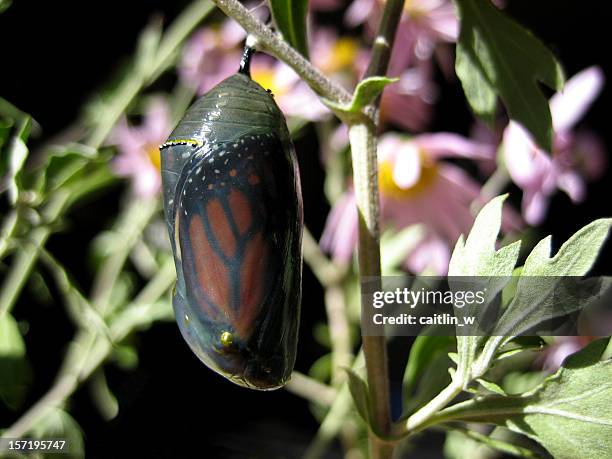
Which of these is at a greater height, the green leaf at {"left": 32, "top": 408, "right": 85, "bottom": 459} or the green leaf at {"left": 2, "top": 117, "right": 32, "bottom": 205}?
the green leaf at {"left": 2, "top": 117, "right": 32, "bottom": 205}

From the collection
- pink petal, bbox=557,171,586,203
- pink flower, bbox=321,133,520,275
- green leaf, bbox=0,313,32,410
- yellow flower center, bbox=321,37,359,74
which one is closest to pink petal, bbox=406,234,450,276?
pink flower, bbox=321,133,520,275

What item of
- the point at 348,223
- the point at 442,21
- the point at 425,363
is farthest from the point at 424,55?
the point at 425,363

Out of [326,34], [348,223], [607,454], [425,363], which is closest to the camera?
[607,454]

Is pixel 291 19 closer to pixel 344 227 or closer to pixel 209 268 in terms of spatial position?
pixel 209 268

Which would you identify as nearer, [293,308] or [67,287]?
[293,308]

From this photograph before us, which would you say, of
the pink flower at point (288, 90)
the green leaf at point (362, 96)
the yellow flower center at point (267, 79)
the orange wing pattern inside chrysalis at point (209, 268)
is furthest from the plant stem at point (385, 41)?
the yellow flower center at point (267, 79)

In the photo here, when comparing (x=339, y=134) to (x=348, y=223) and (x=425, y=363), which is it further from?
(x=425, y=363)

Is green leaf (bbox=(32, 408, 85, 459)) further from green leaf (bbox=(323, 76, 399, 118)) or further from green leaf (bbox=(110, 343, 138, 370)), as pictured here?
green leaf (bbox=(323, 76, 399, 118))
